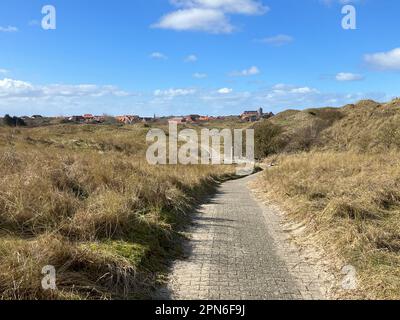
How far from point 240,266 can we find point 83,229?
2557 mm

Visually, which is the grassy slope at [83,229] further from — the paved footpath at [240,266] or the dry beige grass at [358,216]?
the dry beige grass at [358,216]

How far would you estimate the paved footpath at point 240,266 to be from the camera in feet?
19.4

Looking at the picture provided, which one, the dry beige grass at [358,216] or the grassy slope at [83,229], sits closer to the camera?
the grassy slope at [83,229]

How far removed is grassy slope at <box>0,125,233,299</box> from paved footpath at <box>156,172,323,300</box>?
43 cm

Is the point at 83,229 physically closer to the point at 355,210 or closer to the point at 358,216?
the point at 358,216

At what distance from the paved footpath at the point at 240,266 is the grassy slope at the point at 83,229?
43 centimetres

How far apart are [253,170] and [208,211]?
22.1 m

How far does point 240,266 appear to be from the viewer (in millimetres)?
7074

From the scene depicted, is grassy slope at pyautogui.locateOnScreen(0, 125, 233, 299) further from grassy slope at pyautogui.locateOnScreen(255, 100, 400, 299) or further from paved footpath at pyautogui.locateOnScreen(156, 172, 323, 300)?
grassy slope at pyautogui.locateOnScreen(255, 100, 400, 299)

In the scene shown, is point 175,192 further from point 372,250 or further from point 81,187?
point 372,250

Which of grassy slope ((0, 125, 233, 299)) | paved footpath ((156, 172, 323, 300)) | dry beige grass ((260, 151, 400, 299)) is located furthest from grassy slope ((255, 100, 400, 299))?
grassy slope ((0, 125, 233, 299))

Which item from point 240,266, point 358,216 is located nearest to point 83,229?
point 240,266

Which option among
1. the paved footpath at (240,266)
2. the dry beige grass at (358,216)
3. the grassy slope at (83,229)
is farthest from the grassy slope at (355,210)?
the grassy slope at (83,229)

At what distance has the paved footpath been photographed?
5.91m
